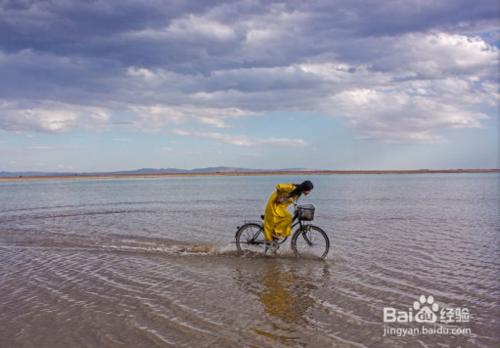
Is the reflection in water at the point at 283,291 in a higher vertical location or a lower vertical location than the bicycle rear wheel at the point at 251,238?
lower

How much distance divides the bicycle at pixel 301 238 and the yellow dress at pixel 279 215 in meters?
0.17

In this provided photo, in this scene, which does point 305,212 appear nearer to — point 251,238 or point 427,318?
point 251,238

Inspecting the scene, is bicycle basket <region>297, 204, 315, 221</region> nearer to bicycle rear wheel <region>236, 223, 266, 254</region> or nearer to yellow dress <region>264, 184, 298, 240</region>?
yellow dress <region>264, 184, 298, 240</region>

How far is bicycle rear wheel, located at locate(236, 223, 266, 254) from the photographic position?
1166 cm

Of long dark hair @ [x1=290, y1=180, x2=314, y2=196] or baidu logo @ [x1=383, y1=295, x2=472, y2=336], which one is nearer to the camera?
Answer: baidu logo @ [x1=383, y1=295, x2=472, y2=336]

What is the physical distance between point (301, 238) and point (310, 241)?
0.84ft

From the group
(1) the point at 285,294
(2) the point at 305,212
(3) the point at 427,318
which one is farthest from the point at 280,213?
(3) the point at 427,318

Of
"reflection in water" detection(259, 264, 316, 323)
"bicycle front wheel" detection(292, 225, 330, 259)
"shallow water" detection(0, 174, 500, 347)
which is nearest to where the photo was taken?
"shallow water" detection(0, 174, 500, 347)

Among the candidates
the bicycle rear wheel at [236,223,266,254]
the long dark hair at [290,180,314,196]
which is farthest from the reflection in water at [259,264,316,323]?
the long dark hair at [290,180,314,196]

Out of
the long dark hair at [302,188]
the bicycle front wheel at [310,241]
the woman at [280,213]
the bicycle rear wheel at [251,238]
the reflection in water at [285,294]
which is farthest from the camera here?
the bicycle rear wheel at [251,238]

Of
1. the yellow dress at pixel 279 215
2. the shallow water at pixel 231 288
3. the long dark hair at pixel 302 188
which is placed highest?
the long dark hair at pixel 302 188

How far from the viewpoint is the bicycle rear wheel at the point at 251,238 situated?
11664mm

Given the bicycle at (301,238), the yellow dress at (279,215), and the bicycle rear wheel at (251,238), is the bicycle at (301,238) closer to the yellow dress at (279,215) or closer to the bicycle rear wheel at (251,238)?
the bicycle rear wheel at (251,238)

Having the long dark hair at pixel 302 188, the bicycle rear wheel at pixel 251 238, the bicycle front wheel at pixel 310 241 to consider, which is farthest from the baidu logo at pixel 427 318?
the bicycle rear wheel at pixel 251 238
